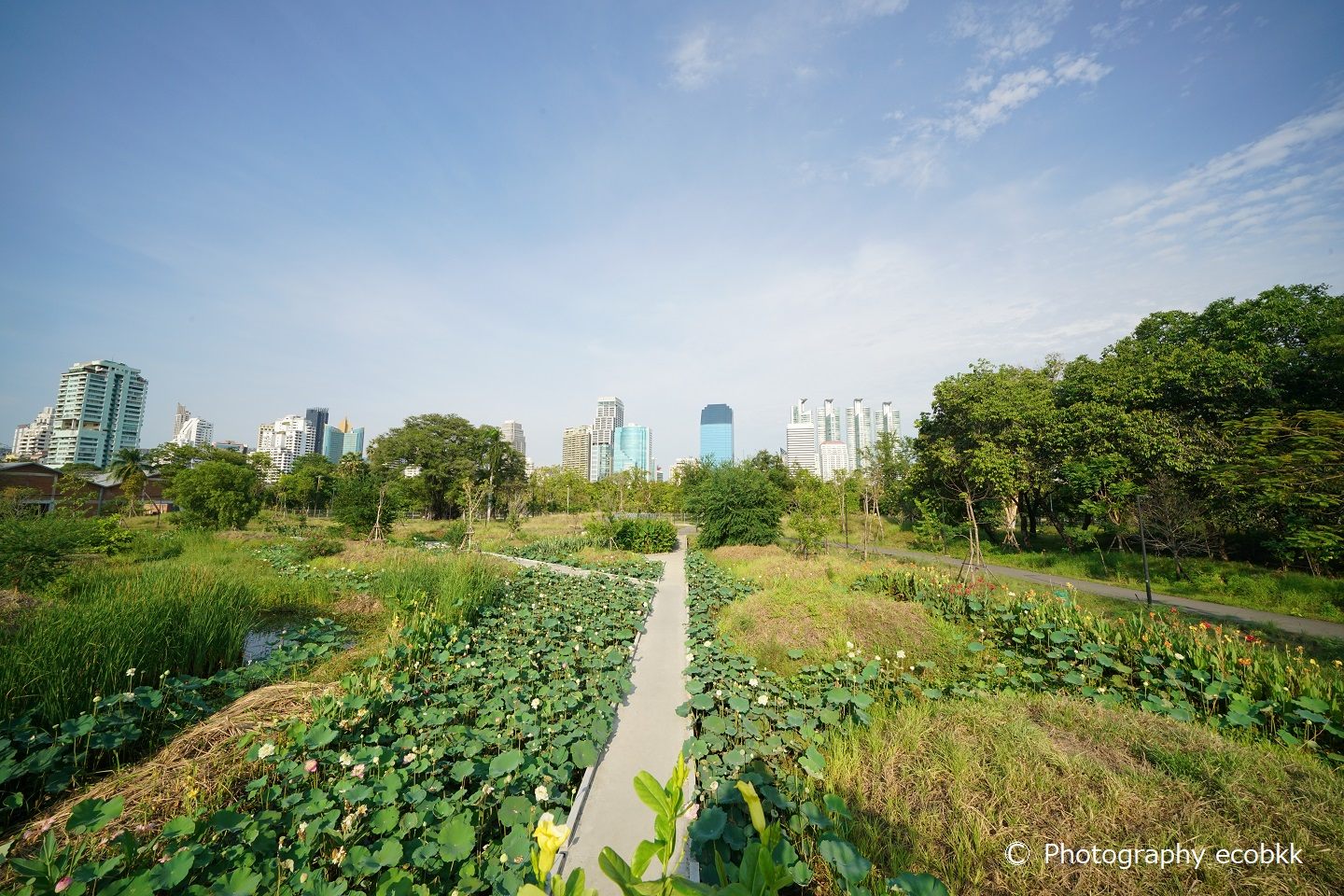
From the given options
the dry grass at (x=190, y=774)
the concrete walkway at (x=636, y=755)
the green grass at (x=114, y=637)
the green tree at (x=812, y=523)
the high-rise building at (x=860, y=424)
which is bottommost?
the concrete walkway at (x=636, y=755)

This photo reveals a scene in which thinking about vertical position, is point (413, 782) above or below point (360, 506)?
below

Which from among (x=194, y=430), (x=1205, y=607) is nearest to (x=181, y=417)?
(x=194, y=430)

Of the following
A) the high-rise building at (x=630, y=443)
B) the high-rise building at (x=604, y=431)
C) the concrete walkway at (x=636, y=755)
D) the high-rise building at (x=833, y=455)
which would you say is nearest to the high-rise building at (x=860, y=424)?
the high-rise building at (x=833, y=455)

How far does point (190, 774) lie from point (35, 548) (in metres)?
9.10

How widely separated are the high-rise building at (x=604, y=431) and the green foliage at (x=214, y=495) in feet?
302

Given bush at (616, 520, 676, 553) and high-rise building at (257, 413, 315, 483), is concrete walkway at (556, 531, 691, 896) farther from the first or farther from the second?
high-rise building at (257, 413, 315, 483)

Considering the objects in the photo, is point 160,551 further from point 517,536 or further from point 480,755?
point 480,755

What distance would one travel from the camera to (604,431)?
133375 mm

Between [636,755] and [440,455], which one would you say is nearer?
[636,755]

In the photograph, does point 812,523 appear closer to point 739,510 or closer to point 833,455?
point 739,510

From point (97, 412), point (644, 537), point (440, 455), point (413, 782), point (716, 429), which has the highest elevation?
point (716, 429)

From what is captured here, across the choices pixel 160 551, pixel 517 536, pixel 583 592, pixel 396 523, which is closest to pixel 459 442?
pixel 396 523

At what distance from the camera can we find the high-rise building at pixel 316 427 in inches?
5212

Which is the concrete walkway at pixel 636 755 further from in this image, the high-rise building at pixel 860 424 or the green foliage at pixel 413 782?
the high-rise building at pixel 860 424
